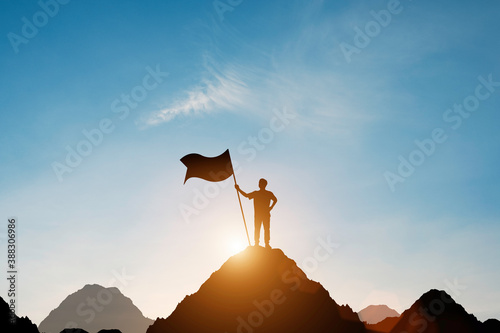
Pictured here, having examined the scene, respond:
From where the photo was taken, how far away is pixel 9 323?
1026 inches

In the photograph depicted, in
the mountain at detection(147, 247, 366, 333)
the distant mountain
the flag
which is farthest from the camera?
the distant mountain

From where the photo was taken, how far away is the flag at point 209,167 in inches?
722

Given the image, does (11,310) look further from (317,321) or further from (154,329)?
(317,321)

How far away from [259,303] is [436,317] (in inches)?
556

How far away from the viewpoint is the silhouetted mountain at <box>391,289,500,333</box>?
23859 millimetres

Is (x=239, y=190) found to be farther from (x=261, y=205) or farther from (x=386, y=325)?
(x=386, y=325)

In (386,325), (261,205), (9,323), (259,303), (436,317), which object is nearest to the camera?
(259,303)

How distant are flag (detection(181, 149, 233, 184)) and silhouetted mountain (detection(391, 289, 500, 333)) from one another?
1556cm

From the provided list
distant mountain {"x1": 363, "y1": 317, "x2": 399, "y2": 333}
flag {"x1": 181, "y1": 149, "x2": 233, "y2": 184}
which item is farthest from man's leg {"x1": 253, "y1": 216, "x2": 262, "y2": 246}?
distant mountain {"x1": 363, "y1": 317, "x2": 399, "y2": 333}

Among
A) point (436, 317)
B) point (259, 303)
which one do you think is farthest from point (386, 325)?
point (259, 303)

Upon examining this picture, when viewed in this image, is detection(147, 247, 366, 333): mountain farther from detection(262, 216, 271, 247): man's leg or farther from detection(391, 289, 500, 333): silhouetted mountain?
detection(391, 289, 500, 333): silhouetted mountain

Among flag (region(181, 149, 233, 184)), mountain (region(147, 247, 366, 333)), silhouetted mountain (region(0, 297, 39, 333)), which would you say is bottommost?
mountain (region(147, 247, 366, 333))

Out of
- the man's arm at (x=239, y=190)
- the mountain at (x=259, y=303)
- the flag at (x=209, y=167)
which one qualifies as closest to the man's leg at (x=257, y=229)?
the mountain at (x=259, y=303)

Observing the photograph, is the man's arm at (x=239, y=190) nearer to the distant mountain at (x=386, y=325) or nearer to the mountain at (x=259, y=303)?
the mountain at (x=259, y=303)
